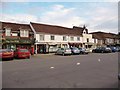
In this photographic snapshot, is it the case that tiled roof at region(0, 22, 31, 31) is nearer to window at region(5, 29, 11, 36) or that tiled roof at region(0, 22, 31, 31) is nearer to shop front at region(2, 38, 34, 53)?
window at region(5, 29, 11, 36)

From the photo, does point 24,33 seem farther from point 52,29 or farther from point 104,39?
point 104,39

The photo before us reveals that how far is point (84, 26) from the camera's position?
59.9 meters

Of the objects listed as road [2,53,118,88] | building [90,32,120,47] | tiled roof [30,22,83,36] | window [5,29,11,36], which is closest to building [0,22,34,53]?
window [5,29,11,36]

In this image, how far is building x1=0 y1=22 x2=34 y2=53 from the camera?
38438mm

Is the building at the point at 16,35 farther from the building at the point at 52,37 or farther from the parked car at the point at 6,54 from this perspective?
the parked car at the point at 6,54

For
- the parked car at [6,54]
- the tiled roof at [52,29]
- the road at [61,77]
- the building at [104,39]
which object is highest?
the tiled roof at [52,29]

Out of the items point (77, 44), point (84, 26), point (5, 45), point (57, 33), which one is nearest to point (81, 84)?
point (5, 45)

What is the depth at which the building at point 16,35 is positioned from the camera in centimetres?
3844

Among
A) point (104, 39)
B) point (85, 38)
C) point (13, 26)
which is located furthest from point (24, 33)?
point (104, 39)

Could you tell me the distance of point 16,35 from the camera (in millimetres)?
40750

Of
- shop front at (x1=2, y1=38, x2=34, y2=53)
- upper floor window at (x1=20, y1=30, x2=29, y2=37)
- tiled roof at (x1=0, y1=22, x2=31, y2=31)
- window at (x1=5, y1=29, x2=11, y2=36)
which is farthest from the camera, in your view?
upper floor window at (x1=20, y1=30, x2=29, y2=37)

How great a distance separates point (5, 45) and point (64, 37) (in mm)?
17016

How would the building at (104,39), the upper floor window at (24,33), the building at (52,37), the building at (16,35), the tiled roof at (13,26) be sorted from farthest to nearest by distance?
the building at (104,39) → the building at (52,37) → the upper floor window at (24,33) → the tiled roof at (13,26) → the building at (16,35)

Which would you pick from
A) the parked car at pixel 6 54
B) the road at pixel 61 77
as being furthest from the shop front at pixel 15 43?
the road at pixel 61 77
